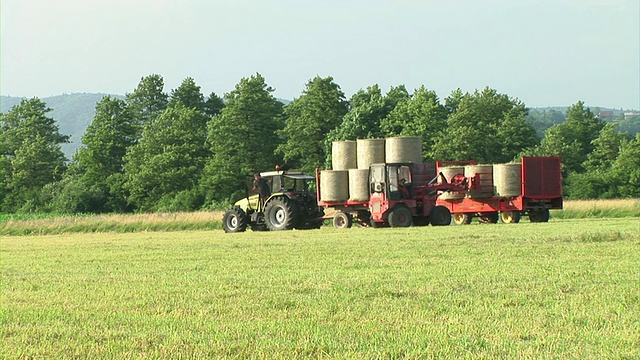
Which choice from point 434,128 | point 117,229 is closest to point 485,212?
point 117,229

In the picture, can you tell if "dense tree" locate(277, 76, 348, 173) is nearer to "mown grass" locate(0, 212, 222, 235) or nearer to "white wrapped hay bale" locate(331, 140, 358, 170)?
"mown grass" locate(0, 212, 222, 235)

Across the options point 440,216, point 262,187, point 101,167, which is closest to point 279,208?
point 262,187

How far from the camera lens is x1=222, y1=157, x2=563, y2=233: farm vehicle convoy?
31.0 metres

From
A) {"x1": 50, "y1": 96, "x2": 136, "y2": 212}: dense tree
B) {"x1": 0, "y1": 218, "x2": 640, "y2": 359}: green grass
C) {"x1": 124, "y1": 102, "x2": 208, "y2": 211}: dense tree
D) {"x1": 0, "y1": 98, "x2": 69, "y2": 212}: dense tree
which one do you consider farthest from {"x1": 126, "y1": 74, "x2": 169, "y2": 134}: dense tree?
{"x1": 0, "y1": 218, "x2": 640, "y2": 359}: green grass

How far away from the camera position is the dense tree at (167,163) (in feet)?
237

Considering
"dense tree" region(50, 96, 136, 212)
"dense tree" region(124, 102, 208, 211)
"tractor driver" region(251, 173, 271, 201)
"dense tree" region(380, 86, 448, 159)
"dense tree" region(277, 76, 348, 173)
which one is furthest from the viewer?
"dense tree" region(50, 96, 136, 212)

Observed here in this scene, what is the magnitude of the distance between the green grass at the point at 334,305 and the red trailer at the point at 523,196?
15.3 metres

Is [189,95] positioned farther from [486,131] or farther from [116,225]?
[116,225]

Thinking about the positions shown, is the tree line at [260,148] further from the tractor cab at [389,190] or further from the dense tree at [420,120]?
the tractor cab at [389,190]

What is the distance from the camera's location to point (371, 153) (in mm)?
33031

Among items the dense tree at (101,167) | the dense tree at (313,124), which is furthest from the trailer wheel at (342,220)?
the dense tree at (101,167)

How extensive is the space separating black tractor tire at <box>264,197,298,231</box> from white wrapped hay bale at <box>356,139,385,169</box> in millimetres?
3683

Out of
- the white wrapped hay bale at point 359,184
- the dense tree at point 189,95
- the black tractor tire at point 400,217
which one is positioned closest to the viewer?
the black tractor tire at point 400,217

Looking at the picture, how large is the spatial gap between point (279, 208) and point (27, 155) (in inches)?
2267
